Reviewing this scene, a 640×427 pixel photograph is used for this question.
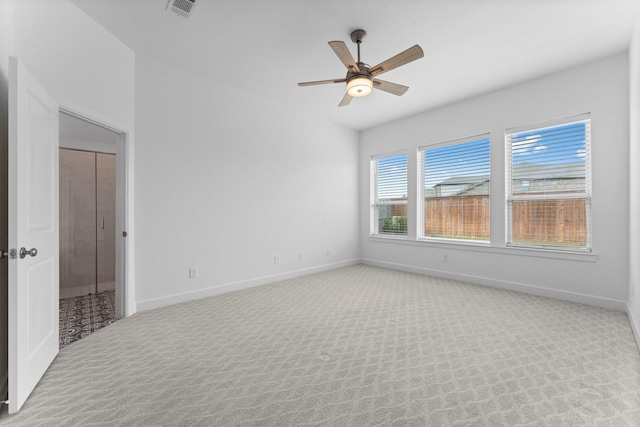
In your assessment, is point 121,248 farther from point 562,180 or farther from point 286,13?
point 562,180

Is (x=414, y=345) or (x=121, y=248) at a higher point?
(x=121, y=248)

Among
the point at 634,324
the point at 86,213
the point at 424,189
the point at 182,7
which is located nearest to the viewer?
the point at 182,7

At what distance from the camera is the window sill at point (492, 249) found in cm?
373

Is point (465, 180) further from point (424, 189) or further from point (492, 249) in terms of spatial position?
point (492, 249)

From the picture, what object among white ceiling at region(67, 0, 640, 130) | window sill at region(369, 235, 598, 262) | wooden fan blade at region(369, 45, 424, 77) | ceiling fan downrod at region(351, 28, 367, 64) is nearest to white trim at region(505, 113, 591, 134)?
white ceiling at region(67, 0, 640, 130)

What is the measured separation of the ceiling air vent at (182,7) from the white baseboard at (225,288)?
308 cm

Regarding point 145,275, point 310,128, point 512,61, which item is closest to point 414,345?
point 145,275

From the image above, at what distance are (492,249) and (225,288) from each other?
13.3 ft

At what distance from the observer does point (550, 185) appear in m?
4.05

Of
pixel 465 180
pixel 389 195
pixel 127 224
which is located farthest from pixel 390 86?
pixel 127 224

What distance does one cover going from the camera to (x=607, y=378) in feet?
6.63

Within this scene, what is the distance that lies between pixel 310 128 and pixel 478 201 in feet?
10.4

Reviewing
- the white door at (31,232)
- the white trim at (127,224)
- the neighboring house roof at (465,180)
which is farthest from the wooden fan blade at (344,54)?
the neighboring house roof at (465,180)

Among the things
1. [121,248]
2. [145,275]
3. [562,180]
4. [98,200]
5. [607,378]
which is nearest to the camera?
[607,378]
